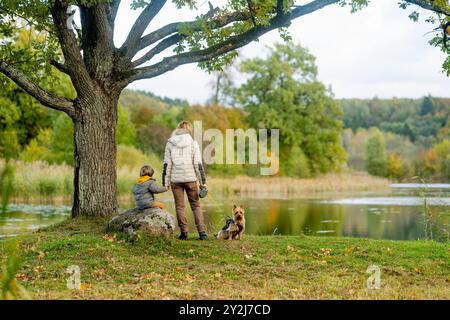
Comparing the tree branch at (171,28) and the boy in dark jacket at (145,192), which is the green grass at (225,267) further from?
the tree branch at (171,28)

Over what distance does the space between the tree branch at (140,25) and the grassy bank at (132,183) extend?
371 centimetres

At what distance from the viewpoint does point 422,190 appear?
12.0 m

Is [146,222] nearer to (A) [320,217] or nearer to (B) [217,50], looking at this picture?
(B) [217,50]

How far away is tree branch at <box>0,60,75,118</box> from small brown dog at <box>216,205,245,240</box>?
369cm

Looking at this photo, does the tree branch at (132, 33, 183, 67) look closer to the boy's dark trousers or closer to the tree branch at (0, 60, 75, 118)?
the tree branch at (0, 60, 75, 118)

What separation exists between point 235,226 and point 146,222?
1.72 meters

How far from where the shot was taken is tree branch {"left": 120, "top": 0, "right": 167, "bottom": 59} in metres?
12.1

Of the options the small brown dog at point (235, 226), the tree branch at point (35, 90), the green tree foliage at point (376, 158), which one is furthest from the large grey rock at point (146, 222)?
the green tree foliage at point (376, 158)

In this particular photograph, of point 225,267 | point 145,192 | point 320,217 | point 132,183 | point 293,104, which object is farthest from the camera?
point 293,104

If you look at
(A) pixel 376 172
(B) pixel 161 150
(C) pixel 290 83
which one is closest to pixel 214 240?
(B) pixel 161 150

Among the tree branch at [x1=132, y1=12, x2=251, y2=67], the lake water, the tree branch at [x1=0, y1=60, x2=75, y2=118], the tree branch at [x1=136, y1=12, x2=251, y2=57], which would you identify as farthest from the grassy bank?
the tree branch at [x1=136, y1=12, x2=251, y2=57]

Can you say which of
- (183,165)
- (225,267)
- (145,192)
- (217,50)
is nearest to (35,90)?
(145,192)

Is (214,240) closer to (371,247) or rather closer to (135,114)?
(371,247)

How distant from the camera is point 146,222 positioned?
991 centimetres
